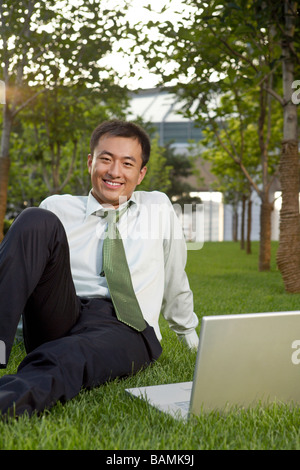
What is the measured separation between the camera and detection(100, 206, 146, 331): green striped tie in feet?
9.34

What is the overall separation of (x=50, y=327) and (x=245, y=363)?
96 cm

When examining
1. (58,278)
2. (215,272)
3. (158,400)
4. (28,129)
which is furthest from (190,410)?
(28,129)

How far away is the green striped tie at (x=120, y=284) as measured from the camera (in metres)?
2.85

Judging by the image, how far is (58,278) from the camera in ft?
8.10

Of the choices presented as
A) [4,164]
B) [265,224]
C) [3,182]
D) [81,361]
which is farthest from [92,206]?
[265,224]

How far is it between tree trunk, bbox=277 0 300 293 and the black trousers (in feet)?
17.3

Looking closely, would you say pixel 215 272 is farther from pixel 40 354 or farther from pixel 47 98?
pixel 40 354

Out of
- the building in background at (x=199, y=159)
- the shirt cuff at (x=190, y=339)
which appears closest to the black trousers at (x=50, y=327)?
the shirt cuff at (x=190, y=339)

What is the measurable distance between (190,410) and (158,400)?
0.33 m

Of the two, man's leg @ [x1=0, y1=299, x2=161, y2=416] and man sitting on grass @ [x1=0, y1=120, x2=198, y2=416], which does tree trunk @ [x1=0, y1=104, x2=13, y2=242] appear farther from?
man's leg @ [x1=0, y1=299, x2=161, y2=416]

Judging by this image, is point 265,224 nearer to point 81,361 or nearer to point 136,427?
point 81,361

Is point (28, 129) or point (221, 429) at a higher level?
point (28, 129)

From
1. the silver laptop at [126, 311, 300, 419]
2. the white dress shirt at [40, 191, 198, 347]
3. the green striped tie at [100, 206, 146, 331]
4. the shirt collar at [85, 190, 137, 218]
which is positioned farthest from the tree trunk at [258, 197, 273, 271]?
the silver laptop at [126, 311, 300, 419]

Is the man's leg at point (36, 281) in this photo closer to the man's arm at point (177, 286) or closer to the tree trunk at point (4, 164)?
the man's arm at point (177, 286)
